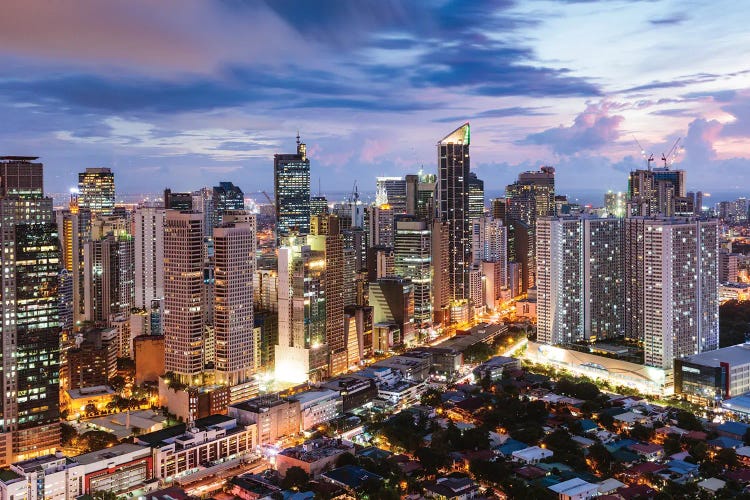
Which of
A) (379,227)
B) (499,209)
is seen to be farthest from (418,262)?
(499,209)

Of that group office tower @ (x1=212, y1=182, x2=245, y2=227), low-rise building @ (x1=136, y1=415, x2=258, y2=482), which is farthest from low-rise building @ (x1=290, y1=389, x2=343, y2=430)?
office tower @ (x1=212, y1=182, x2=245, y2=227)

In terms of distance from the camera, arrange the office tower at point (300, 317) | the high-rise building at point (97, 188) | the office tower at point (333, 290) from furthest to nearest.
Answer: the high-rise building at point (97, 188)
the office tower at point (333, 290)
the office tower at point (300, 317)

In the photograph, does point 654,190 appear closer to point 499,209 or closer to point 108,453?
point 499,209

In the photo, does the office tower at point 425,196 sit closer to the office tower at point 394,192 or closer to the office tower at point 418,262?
the office tower at point 394,192

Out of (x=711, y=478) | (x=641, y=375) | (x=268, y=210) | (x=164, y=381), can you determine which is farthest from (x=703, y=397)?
(x=268, y=210)

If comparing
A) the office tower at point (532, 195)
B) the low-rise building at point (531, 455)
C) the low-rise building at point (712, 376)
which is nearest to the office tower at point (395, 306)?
the low-rise building at point (712, 376)

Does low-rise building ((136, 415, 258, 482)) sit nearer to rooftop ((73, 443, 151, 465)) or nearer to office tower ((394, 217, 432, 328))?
rooftop ((73, 443, 151, 465))
